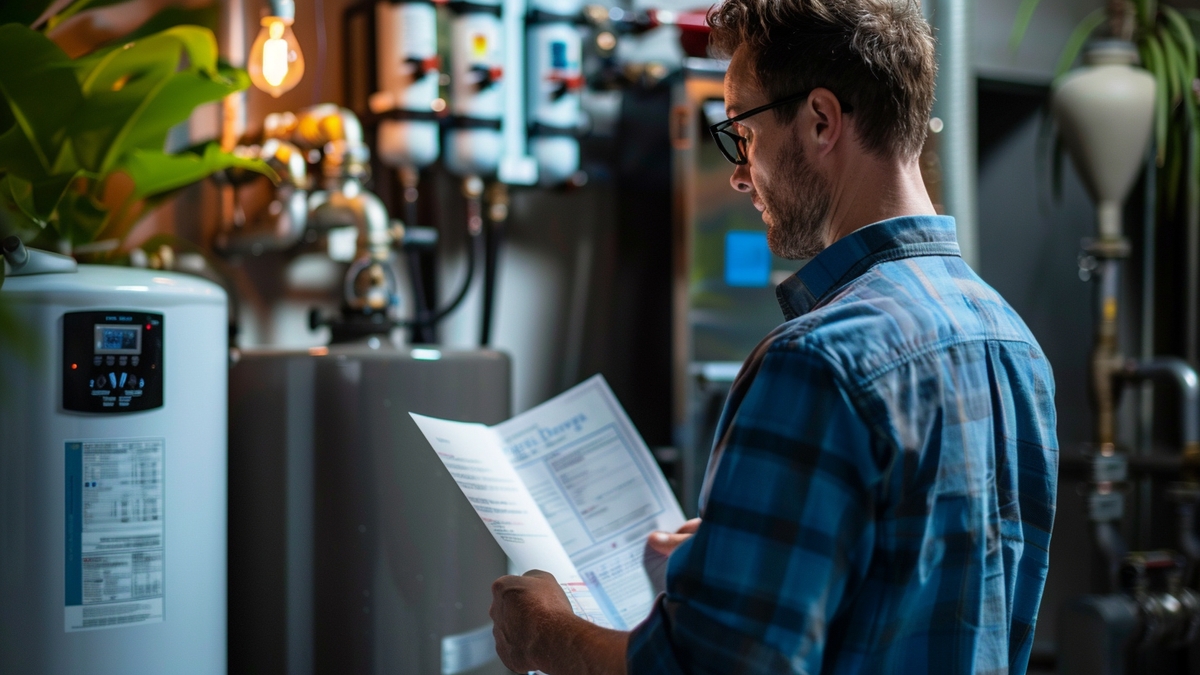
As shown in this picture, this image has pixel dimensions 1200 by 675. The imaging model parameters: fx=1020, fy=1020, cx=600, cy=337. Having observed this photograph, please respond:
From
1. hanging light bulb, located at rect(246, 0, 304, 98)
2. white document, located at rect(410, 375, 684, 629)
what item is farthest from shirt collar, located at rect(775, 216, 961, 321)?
hanging light bulb, located at rect(246, 0, 304, 98)

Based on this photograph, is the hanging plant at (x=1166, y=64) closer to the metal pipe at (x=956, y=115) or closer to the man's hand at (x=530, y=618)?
the metal pipe at (x=956, y=115)

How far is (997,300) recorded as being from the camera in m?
0.79

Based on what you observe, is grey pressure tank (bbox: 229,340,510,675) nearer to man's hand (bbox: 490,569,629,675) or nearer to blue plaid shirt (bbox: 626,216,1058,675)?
man's hand (bbox: 490,569,629,675)

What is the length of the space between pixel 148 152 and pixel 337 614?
2.22 ft

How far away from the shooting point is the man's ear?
30.5 inches

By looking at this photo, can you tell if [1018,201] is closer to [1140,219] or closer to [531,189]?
[1140,219]

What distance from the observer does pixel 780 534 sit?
2.08 feet

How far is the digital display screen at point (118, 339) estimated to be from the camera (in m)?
1.13

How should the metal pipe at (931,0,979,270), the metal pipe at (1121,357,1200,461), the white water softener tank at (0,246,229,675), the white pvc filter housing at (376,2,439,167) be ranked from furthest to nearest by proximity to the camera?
the metal pipe at (1121,357,1200,461)
the metal pipe at (931,0,979,270)
the white pvc filter housing at (376,2,439,167)
the white water softener tank at (0,246,229,675)

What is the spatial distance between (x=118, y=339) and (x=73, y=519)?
0.66ft

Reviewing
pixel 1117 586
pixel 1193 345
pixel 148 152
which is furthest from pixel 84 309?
pixel 1193 345

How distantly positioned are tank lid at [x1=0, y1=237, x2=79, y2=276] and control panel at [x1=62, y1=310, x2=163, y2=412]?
7 cm

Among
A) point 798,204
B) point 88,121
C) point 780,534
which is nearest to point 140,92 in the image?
point 88,121

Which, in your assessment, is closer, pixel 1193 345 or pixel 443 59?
pixel 443 59
